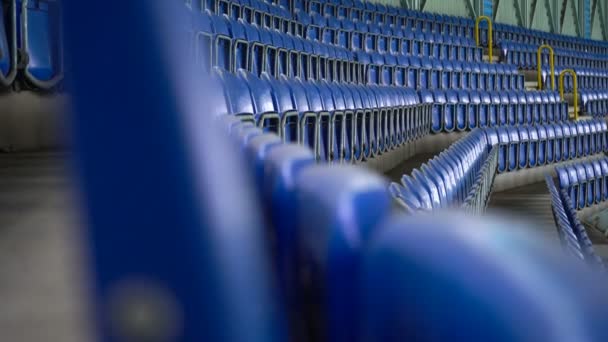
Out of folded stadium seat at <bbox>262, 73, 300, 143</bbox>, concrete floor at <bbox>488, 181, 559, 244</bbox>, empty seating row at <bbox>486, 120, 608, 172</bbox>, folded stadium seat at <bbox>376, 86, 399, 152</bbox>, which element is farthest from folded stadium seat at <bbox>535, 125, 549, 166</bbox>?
folded stadium seat at <bbox>262, 73, 300, 143</bbox>

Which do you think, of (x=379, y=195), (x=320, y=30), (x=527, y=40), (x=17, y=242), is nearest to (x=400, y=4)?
(x=527, y=40)

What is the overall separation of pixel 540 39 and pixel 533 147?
2.90 meters

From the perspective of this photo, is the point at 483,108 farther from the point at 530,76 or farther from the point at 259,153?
the point at 259,153

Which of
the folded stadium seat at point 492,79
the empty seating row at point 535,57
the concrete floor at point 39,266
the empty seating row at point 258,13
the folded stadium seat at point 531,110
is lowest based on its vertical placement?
the concrete floor at point 39,266

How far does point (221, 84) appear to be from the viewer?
0.97m

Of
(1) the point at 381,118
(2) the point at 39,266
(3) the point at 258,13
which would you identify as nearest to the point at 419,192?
(2) the point at 39,266

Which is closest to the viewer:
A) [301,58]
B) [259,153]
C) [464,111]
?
[259,153]

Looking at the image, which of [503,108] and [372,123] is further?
[503,108]

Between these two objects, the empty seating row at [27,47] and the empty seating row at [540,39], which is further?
the empty seating row at [540,39]

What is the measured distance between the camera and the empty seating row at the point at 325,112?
3.66 feet

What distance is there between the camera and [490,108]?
3029 millimetres

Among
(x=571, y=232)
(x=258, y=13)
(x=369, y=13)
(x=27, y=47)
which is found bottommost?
(x=571, y=232)

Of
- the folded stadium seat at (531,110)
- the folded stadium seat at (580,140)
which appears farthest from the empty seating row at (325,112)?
the folded stadium seat at (580,140)

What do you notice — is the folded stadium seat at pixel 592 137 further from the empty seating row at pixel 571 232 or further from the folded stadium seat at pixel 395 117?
the folded stadium seat at pixel 395 117
